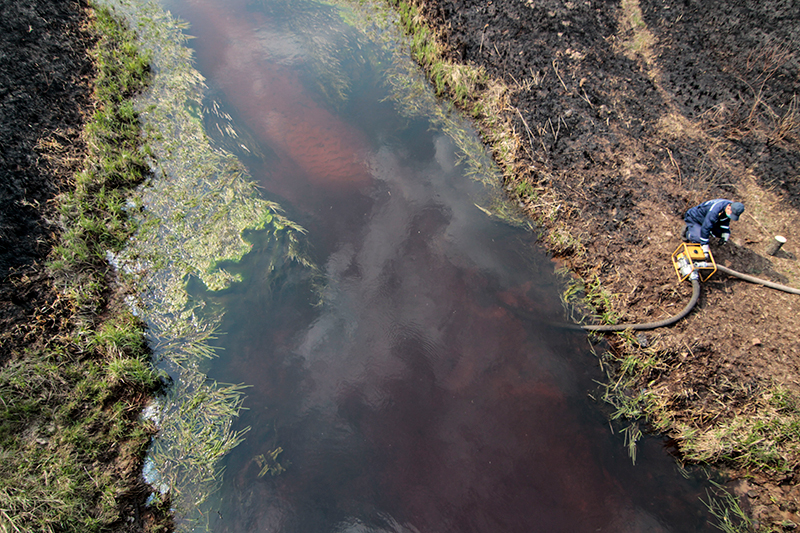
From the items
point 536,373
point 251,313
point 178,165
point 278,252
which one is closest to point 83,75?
point 178,165

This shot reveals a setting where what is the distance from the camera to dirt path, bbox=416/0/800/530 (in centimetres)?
332

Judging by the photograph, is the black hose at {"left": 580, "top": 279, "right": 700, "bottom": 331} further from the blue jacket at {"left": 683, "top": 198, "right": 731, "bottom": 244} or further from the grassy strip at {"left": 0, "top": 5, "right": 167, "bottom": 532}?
the grassy strip at {"left": 0, "top": 5, "right": 167, "bottom": 532}

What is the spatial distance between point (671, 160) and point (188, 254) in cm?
618

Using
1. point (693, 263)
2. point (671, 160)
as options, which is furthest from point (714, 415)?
point (671, 160)

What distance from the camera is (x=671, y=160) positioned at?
4.48 meters

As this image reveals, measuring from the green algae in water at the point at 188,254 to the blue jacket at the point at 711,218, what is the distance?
4.37m

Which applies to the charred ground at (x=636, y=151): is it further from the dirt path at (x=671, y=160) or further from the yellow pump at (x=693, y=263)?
the yellow pump at (x=693, y=263)

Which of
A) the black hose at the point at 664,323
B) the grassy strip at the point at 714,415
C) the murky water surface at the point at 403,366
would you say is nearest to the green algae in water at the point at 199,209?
the murky water surface at the point at 403,366

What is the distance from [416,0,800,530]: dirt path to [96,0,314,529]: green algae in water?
12.0ft

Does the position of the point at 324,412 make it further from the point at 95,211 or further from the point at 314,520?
the point at 95,211

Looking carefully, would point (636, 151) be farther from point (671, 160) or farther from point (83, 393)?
point (83, 393)

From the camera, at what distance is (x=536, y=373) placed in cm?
349

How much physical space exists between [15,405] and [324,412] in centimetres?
260

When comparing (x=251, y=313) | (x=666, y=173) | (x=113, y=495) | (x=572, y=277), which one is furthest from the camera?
(x=666, y=173)
